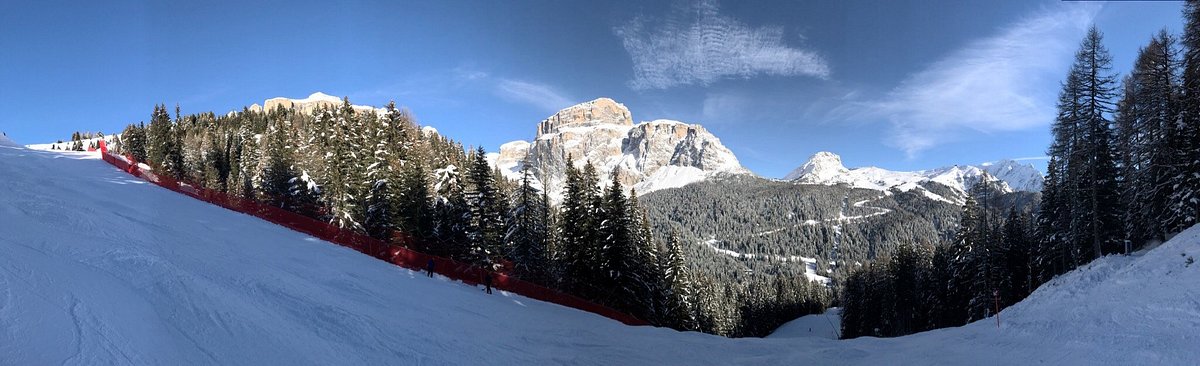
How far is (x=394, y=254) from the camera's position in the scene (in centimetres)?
2670

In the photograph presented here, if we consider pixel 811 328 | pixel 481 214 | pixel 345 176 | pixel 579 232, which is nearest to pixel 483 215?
pixel 481 214

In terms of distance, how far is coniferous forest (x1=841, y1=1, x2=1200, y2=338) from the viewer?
27.7 metres

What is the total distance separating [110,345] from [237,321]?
9.60 ft

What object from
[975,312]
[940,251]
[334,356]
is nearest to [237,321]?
[334,356]

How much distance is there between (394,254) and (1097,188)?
42.8 m

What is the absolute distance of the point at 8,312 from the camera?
308 inches

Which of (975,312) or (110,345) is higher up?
(110,345)

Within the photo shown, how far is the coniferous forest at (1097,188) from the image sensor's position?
27688 mm

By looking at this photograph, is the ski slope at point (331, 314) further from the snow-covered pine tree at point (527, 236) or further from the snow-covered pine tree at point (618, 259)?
the snow-covered pine tree at point (527, 236)

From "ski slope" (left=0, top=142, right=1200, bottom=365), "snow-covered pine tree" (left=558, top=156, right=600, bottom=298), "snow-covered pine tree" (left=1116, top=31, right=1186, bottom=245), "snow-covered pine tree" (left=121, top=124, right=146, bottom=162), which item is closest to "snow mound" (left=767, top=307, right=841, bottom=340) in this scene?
"snow-covered pine tree" (left=1116, top=31, right=1186, bottom=245)

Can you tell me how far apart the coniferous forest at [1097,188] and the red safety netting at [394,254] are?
17.1 meters

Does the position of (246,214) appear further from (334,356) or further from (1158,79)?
(1158,79)

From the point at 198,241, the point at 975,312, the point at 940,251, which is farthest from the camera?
the point at 940,251

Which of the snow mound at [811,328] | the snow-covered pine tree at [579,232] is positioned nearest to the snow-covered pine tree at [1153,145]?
the snow-covered pine tree at [579,232]
